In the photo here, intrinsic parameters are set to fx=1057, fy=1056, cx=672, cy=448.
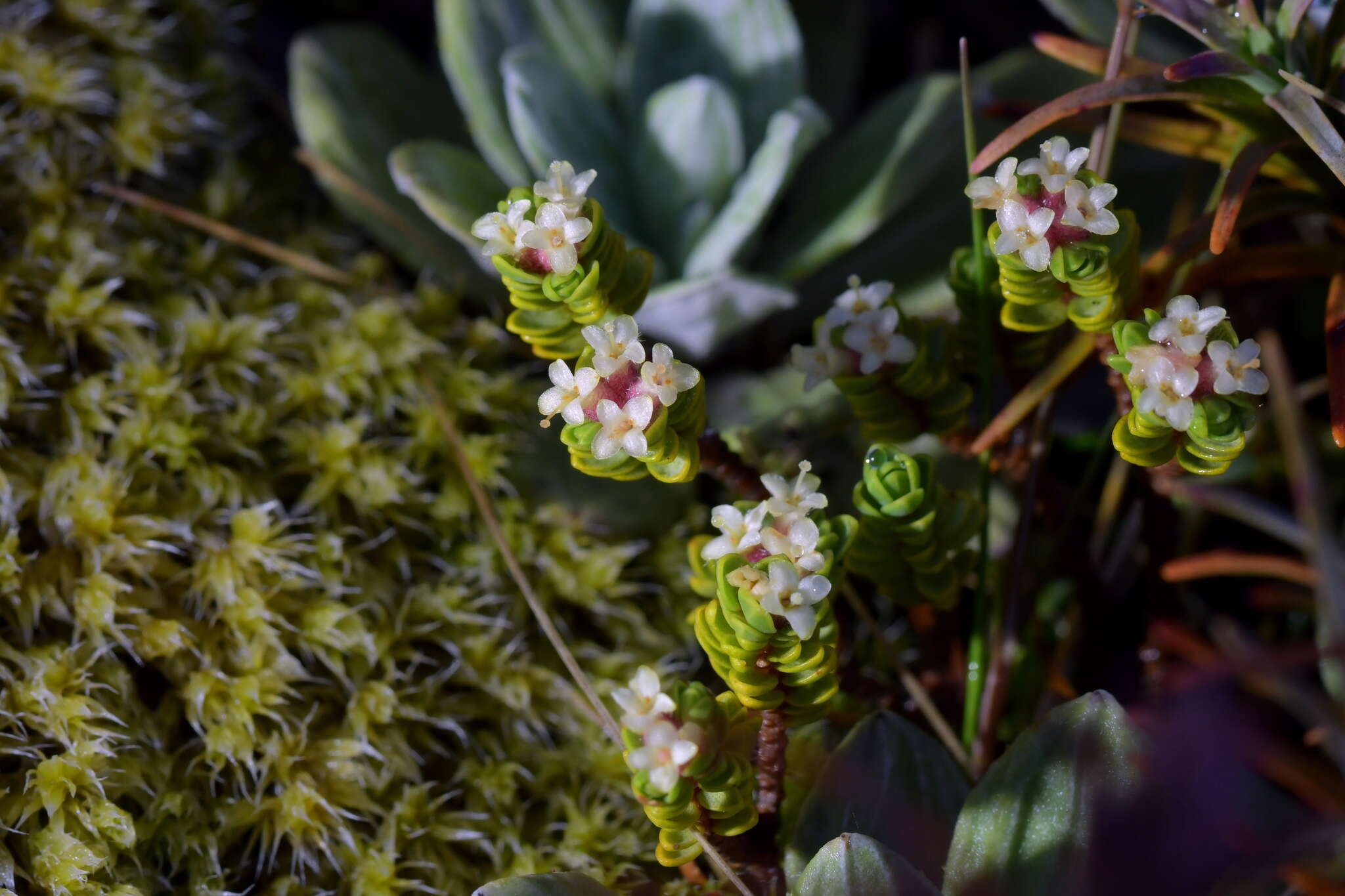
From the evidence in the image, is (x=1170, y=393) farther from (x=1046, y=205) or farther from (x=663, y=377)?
(x=663, y=377)

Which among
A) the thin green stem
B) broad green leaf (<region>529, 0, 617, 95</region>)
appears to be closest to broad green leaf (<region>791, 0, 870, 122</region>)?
broad green leaf (<region>529, 0, 617, 95</region>)

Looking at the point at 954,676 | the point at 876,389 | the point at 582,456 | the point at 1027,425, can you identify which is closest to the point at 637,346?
the point at 582,456

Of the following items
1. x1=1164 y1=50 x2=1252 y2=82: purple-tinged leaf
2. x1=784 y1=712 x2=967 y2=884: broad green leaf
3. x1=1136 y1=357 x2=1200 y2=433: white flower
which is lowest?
x1=784 y1=712 x2=967 y2=884: broad green leaf

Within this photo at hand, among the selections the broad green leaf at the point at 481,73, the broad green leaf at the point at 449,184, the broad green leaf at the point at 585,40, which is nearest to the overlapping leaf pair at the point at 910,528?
the broad green leaf at the point at 449,184

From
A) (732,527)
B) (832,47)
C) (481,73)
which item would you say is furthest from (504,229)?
(832,47)

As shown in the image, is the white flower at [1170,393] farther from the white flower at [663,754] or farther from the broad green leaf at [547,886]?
the broad green leaf at [547,886]

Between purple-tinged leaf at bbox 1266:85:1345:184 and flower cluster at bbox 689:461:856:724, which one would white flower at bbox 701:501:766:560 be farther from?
purple-tinged leaf at bbox 1266:85:1345:184
